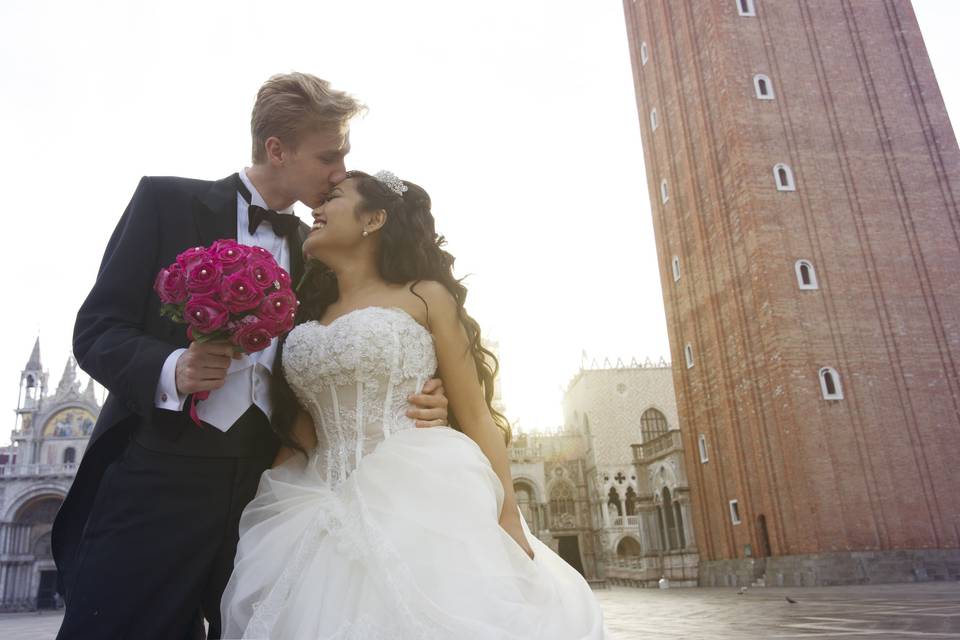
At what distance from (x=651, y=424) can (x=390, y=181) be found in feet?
136

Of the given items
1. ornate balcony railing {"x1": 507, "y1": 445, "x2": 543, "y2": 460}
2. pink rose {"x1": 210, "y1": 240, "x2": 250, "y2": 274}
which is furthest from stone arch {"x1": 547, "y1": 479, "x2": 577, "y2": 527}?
pink rose {"x1": 210, "y1": 240, "x2": 250, "y2": 274}

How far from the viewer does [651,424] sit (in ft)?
140

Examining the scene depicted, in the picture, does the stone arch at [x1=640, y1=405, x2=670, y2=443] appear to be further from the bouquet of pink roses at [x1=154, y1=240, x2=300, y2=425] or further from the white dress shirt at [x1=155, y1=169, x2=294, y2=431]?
the bouquet of pink roses at [x1=154, y1=240, x2=300, y2=425]

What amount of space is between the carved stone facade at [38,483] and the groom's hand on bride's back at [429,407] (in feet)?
143

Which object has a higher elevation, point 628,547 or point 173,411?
point 173,411

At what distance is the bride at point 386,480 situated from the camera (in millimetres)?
→ 2158

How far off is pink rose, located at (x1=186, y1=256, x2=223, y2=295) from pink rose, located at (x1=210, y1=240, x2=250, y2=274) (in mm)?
20

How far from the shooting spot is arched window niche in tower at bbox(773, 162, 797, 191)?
20.5 m

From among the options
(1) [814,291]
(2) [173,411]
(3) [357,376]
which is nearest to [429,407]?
(3) [357,376]

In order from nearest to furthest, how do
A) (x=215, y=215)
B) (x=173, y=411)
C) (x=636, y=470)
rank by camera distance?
(x=173, y=411) < (x=215, y=215) < (x=636, y=470)

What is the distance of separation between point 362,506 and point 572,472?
3809cm

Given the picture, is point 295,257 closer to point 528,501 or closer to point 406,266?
point 406,266

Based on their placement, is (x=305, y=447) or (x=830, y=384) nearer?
(x=305, y=447)

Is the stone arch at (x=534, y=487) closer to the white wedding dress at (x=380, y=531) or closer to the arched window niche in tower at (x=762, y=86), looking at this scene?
the arched window niche in tower at (x=762, y=86)
